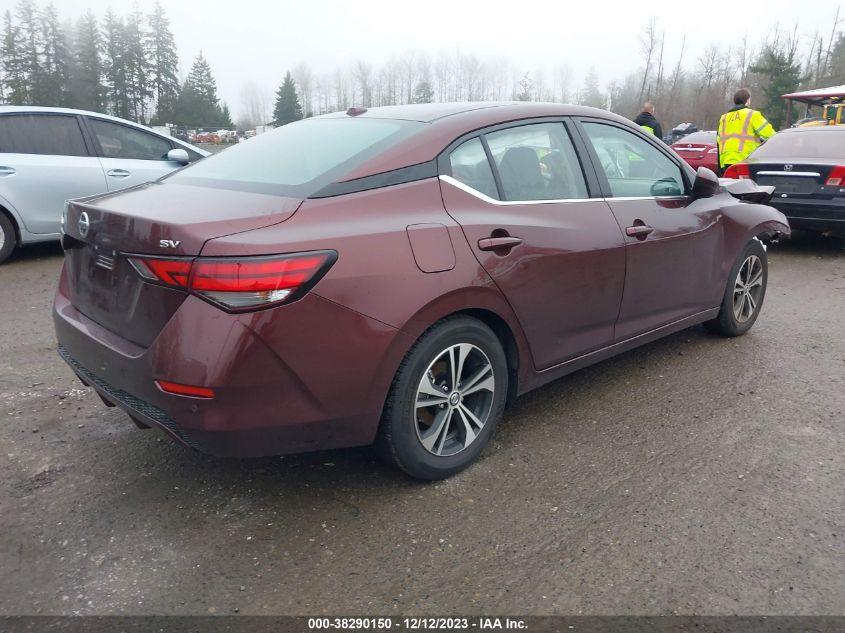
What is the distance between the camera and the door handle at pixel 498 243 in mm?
2938

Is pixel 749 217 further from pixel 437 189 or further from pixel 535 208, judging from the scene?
pixel 437 189

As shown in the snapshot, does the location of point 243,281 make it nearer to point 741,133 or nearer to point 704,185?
point 704,185

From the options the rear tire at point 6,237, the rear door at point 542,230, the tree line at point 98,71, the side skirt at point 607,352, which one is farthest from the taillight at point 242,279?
the tree line at point 98,71

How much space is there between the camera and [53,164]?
719cm

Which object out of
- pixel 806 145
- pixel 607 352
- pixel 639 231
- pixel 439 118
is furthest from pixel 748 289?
pixel 806 145

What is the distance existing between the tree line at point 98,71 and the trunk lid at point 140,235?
48.2m

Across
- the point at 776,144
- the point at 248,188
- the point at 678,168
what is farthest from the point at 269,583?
the point at 776,144

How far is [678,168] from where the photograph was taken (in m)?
4.28

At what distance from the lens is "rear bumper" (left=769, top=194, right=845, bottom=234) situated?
7719 mm

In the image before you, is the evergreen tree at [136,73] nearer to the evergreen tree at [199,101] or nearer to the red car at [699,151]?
the evergreen tree at [199,101]

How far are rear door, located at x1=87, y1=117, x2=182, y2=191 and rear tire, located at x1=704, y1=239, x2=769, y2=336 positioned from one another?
5.78 metres

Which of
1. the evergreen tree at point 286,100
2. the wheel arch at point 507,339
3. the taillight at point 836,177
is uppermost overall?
the evergreen tree at point 286,100

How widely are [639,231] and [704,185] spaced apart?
32.5 inches

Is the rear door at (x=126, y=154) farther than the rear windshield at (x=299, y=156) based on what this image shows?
Yes
